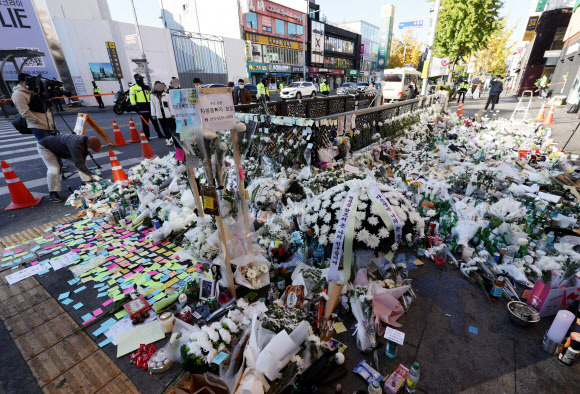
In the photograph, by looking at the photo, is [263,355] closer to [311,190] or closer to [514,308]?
[514,308]

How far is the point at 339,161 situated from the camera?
18.2 feet

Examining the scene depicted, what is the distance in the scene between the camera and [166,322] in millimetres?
2354

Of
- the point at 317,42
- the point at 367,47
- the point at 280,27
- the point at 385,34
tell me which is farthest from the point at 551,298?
the point at 385,34

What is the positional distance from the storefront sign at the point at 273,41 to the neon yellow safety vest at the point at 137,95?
26.9 meters

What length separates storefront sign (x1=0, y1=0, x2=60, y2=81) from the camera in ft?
51.9

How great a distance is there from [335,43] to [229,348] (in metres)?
52.1

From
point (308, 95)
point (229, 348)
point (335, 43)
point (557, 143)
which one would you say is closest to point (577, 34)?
point (557, 143)

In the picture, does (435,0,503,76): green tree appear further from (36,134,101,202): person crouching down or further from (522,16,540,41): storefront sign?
(36,134,101,202): person crouching down

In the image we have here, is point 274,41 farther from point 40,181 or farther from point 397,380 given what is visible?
point 397,380

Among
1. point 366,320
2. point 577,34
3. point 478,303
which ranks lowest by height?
point 478,303

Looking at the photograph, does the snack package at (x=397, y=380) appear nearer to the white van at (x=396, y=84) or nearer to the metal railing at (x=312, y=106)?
the metal railing at (x=312, y=106)

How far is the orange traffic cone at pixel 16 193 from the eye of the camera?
186 inches

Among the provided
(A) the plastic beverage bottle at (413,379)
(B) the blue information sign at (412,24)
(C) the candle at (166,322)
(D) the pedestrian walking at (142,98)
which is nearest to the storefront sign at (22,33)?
(D) the pedestrian walking at (142,98)

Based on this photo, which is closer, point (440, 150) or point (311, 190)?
point (311, 190)
